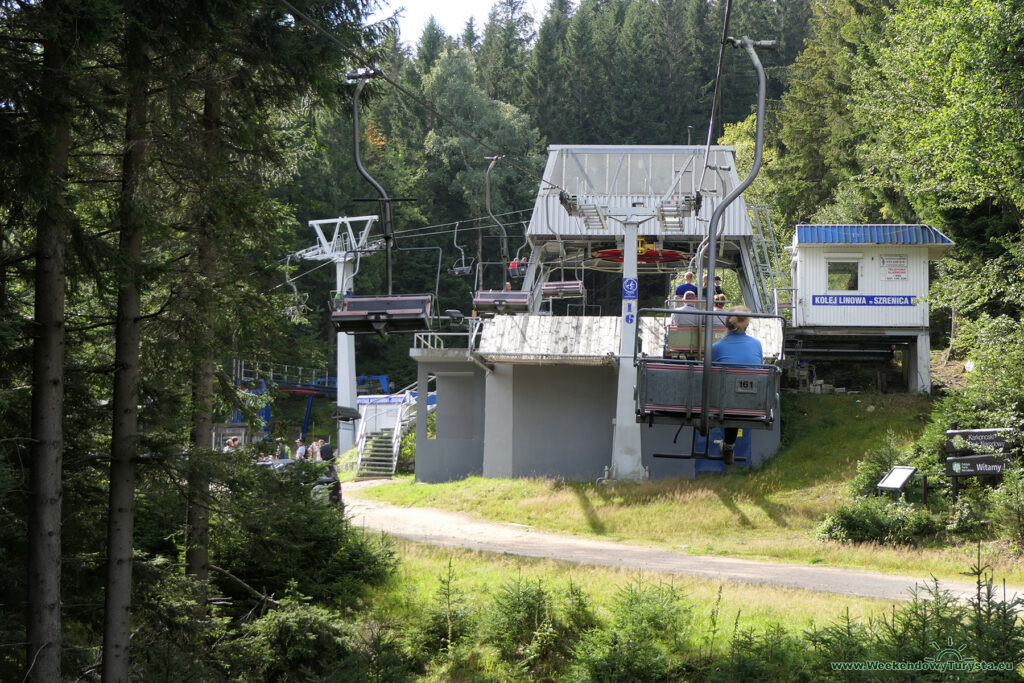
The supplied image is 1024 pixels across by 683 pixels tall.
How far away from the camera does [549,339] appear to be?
2592 cm

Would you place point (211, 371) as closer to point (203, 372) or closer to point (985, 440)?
point (203, 372)

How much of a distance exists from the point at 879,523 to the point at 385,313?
10411mm

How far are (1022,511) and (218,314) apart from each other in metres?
13.6

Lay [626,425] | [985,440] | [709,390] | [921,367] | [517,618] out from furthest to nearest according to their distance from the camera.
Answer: [921,367], [626,425], [985,440], [517,618], [709,390]

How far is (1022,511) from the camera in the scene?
1653 cm

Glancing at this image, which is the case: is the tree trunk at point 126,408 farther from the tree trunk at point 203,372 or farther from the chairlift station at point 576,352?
the chairlift station at point 576,352

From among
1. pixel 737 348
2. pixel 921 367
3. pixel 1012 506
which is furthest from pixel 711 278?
pixel 921 367

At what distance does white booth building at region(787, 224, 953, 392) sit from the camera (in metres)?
26.9

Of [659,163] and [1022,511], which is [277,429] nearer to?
[1022,511]

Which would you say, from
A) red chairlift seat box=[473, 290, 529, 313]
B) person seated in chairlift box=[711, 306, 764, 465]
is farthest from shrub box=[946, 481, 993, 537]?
red chairlift seat box=[473, 290, 529, 313]

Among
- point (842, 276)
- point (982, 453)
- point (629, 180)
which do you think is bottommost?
point (982, 453)

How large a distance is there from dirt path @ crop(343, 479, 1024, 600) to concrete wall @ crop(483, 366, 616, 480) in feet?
14.7

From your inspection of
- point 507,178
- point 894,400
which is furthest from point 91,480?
point 507,178

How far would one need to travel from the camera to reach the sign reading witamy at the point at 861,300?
88.5ft
